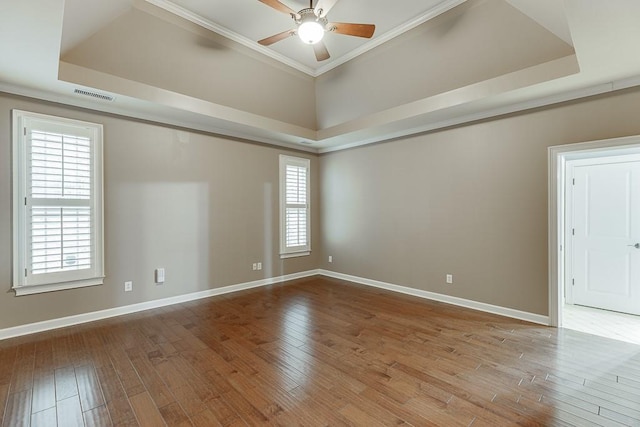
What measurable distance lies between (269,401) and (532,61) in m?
4.22

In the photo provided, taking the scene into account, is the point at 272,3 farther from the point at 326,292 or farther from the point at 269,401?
the point at 326,292

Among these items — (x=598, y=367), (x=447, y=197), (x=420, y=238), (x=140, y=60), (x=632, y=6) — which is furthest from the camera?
(x=420, y=238)

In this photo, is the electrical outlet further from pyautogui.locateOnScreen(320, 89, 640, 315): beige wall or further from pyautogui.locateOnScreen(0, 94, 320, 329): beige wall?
pyautogui.locateOnScreen(320, 89, 640, 315): beige wall

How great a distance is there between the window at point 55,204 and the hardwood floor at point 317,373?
691mm

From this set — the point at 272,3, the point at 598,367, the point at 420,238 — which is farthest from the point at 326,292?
the point at 272,3

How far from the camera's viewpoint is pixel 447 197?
14.3 feet

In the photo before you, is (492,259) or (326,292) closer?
(492,259)

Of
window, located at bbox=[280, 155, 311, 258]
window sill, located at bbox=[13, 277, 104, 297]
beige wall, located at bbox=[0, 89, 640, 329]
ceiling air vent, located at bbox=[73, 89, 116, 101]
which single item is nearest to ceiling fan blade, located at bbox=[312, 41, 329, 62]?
beige wall, located at bbox=[0, 89, 640, 329]

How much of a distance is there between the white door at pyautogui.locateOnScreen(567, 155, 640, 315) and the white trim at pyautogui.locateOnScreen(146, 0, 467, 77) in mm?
2943

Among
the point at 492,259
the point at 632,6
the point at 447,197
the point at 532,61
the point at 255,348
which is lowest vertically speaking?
the point at 255,348

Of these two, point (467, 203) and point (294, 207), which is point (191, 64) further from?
point (467, 203)

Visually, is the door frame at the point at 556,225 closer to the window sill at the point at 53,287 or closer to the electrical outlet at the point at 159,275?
Result: the electrical outlet at the point at 159,275

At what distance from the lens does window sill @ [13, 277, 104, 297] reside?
3189 millimetres

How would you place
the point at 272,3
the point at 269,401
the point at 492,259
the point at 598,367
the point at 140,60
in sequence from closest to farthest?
1. the point at 269,401
2. the point at 598,367
3. the point at 272,3
4. the point at 140,60
5. the point at 492,259
